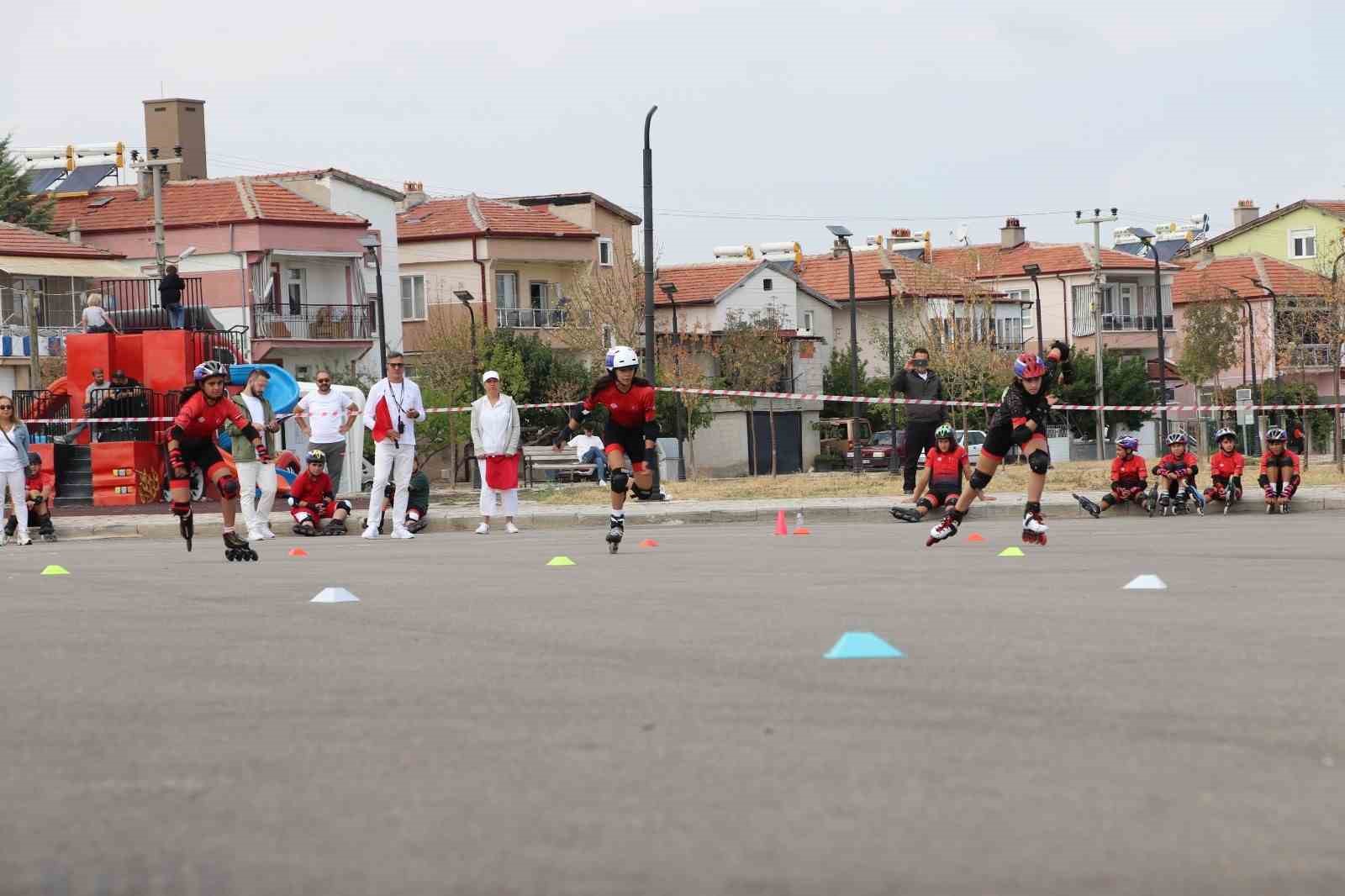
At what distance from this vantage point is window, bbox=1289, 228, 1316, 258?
92.7 metres

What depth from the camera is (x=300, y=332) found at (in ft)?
200

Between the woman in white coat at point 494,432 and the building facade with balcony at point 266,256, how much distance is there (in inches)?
1443

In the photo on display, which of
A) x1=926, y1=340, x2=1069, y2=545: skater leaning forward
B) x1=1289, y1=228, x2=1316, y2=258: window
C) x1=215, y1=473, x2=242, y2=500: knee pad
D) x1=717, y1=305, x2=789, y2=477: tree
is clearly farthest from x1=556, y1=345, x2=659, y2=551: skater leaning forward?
x1=1289, y1=228, x2=1316, y2=258: window

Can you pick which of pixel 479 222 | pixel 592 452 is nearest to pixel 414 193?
pixel 479 222

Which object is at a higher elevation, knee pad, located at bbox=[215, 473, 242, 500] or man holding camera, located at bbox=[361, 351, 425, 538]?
man holding camera, located at bbox=[361, 351, 425, 538]

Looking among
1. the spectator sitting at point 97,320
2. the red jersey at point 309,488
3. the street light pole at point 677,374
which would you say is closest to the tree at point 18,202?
the street light pole at point 677,374

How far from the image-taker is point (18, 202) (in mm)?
66625

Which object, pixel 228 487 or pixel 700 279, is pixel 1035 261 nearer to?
pixel 700 279

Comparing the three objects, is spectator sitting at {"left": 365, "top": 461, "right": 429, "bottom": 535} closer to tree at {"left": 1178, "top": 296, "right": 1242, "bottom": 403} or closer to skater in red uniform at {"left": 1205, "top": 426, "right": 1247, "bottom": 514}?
skater in red uniform at {"left": 1205, "top": 426, "right": 1247, "bottom": 514}

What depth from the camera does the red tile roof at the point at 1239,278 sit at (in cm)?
8312

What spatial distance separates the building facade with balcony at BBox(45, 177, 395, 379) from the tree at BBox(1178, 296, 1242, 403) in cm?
3062

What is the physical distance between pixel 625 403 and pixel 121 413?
51.9 ft

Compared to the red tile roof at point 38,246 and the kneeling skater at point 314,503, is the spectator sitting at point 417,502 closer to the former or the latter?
the kneeling skater at point 314,503

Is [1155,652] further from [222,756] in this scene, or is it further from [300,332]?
[300,332]
